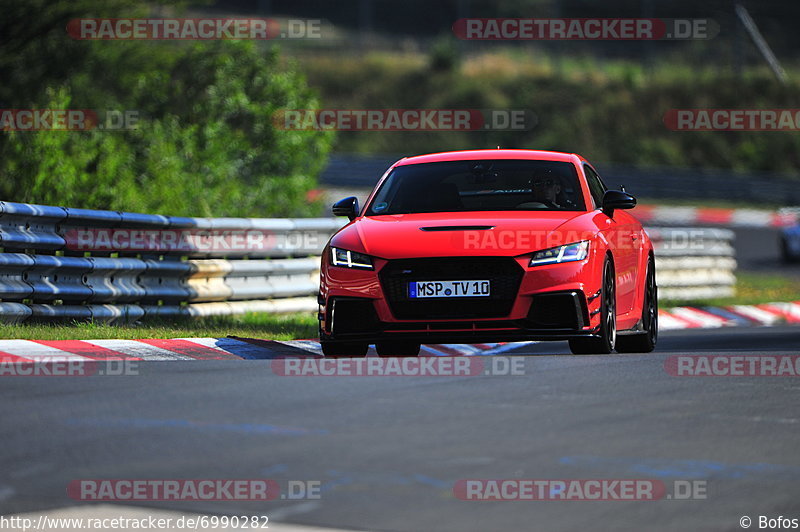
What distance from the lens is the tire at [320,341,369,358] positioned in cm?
1083

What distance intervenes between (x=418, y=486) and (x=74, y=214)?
23.8 ft

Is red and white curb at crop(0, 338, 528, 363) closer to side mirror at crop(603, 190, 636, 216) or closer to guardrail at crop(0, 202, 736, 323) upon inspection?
guardrail at crop(0, 202, 736, 323)

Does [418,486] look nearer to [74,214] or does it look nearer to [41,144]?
[74,214]

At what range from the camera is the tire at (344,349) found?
1083 centimetres

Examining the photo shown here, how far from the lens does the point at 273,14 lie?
7606 cm

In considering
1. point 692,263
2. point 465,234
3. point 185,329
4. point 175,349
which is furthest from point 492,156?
point 692,263

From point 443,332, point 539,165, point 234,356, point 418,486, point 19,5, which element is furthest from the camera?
point 19,5

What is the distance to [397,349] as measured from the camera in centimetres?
1195

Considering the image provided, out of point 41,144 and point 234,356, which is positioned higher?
point 41,144

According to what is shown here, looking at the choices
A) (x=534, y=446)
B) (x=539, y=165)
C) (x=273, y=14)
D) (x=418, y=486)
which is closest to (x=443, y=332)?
(x=539, y=165)
